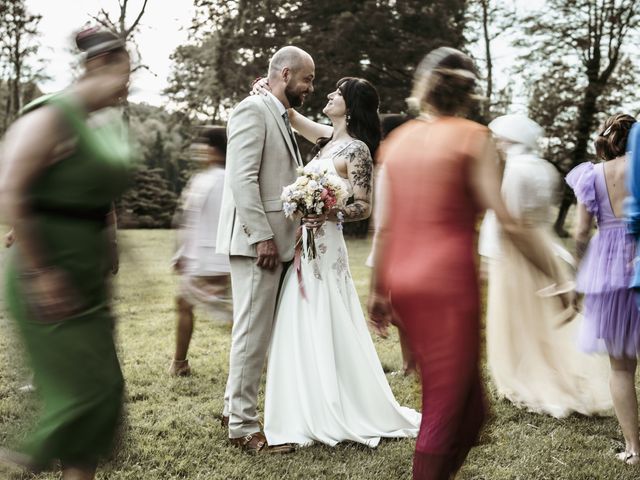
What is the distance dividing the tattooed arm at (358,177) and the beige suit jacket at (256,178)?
1.57 feet

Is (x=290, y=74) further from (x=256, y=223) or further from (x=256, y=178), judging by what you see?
(x=256, y=223)

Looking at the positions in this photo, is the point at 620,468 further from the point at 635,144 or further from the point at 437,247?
the point at 437,247

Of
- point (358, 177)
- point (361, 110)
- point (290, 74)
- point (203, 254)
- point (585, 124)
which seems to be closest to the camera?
point (290, 74)

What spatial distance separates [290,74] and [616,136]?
2342 mm

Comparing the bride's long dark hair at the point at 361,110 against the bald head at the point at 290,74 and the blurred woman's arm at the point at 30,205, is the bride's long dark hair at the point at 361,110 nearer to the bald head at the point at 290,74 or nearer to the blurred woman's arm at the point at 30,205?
the bald head at the point at 290,74

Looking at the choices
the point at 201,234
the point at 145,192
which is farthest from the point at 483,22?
the point at 201,234

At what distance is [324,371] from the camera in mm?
4602

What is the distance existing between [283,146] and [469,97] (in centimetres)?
195

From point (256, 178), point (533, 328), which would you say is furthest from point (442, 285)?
point (533, 328)

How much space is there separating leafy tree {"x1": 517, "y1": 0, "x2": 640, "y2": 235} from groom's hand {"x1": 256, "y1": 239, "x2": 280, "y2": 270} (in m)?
22.9

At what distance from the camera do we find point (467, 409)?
8.74 feet

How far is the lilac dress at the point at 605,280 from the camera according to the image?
439 centimetres

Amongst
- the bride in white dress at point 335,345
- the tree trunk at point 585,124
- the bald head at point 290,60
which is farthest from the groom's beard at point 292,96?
the tree trunk at point 585,124

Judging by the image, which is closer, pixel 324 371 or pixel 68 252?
pixel 68 252
